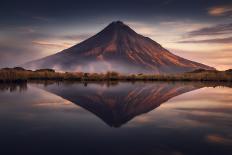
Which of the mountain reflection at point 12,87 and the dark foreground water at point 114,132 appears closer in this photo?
the dark foreground water at point 114,132

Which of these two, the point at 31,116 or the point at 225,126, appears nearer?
the point at 225,126

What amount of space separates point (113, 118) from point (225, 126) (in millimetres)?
4168

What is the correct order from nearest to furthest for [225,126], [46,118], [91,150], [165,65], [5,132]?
[91,150]
[5,132]
[225,126]
[46,118]
[165,65]

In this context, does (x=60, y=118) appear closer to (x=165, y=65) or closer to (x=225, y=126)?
(x=225, y=126)

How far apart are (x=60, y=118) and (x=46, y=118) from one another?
0.55 meters

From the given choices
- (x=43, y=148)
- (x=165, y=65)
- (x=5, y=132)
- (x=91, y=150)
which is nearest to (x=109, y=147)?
(x=91, y=150)

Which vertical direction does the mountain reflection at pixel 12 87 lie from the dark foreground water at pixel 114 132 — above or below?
above

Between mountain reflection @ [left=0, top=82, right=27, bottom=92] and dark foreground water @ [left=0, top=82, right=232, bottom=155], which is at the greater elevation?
mountain reflection @ [left=0, top=82, right=27, bottom=92]

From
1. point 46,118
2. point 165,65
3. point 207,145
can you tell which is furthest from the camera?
point 165,65

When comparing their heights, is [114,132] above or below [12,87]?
below

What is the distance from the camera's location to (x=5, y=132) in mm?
8945

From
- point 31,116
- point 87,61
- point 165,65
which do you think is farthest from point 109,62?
point 31,116

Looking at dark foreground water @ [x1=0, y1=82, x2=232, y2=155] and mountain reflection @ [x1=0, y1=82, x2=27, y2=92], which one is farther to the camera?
mountain reflection @ [x1=0, y1=82, x2=27, y2=92]

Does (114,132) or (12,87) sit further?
(12,87)
